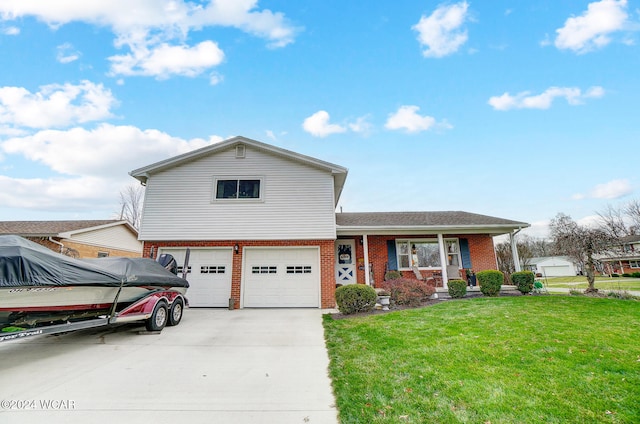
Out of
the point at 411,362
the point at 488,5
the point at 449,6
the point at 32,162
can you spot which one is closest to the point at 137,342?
the point at 411,362

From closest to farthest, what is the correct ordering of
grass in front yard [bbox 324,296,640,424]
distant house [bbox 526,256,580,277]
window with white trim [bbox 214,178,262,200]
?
grass in front yard [bbox 324,296,640,424], window with white trim [bbox 214,178,262,200], distant house [bbox 526,256,580,277]

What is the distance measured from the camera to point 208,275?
10.4 m

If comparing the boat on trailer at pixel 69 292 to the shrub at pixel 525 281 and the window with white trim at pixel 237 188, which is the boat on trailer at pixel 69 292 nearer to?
the window with white trim at pixel 237 188

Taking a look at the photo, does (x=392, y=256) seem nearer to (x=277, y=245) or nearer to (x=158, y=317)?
(x=277, y=245)

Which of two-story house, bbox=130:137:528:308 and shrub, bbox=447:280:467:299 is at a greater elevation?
two-story house, bbox=130:137:528:308

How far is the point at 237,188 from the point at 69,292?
652 centimetres

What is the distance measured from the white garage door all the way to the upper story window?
82.7 inches

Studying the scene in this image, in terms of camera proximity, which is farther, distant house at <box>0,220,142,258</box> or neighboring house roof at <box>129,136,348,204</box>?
distant house at <box>0,220,142,258</box>

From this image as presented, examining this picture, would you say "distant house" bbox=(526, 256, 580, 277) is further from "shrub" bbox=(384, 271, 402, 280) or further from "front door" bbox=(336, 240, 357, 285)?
"front door" bbox=(336, 240, 357, 285)

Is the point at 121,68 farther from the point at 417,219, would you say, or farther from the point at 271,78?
the point at 417,219

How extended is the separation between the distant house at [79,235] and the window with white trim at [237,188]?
376 inches

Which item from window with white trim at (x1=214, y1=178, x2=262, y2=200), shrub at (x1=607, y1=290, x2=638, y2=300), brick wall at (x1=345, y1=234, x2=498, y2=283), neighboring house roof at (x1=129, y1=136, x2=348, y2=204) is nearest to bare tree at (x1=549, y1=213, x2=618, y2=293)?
shrub at (x1=607, y1=290, x2=638, y2=300)

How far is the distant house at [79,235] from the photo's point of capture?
46.1 feet

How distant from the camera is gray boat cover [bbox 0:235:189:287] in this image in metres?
4.27
